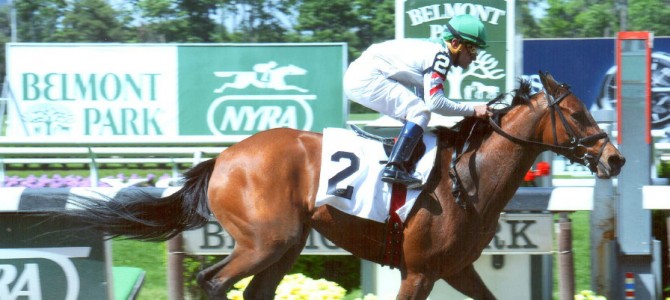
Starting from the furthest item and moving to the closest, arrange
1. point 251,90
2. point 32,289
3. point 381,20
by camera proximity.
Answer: point 381,20 < point 251,90 < point 32,289

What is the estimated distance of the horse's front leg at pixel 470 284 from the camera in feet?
14.9

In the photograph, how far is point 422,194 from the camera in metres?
4.43

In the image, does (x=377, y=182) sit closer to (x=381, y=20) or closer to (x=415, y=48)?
(x=415, y=48)

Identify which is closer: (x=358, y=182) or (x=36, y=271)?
(x=358, y=182)

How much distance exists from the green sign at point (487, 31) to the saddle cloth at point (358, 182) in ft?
7.68

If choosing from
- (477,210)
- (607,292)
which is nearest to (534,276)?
(607,292)

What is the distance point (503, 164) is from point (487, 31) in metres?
2.48

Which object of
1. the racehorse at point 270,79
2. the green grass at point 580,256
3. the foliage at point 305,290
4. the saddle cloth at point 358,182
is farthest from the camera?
the racehorse at point 270,79

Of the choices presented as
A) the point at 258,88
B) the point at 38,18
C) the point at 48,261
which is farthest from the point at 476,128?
the point at 38,18

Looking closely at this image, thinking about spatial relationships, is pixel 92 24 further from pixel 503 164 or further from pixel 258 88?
pixel 503 164

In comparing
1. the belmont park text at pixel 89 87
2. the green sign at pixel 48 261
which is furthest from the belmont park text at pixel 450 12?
the belmont park text at pixel 89 87

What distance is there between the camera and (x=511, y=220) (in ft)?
16.0

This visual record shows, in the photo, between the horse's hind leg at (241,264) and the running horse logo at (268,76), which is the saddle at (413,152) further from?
the running horse logo at (268,76)

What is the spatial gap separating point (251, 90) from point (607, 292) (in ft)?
23.8
